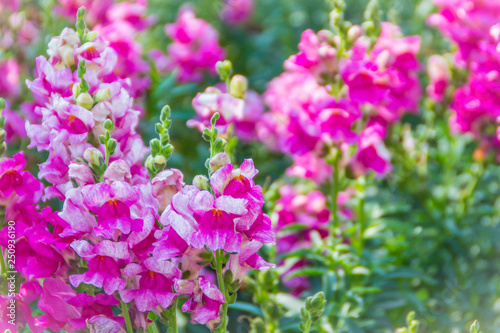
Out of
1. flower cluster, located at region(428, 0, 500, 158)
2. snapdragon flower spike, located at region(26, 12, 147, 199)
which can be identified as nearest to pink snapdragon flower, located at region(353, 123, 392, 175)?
flower cluster, located at region(428, 0, 500, 158)

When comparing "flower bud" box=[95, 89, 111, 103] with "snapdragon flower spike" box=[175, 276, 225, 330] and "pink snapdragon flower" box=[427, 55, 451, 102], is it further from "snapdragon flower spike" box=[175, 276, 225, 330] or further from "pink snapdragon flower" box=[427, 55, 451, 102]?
"pink snapdragon flower" box=[427, 55, 451, 102]

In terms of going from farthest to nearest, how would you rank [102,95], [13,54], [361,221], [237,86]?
[13,54] < [361,221] < [237,86] < [102,95]

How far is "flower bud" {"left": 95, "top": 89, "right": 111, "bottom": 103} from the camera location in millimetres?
1213

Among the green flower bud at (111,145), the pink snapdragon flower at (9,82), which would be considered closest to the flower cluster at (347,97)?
the green flower bud at (111,145)

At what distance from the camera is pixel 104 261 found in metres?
1.12

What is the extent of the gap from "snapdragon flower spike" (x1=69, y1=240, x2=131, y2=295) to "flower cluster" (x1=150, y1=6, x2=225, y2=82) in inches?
76.3

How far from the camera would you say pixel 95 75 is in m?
1.25

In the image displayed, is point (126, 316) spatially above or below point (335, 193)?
below

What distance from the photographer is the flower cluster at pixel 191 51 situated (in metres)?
3.01

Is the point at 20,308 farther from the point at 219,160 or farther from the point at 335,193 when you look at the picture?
the point at 335,193

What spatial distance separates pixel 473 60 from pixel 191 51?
4.45ft

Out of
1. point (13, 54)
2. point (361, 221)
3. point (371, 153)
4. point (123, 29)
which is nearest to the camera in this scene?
point (371, 153)

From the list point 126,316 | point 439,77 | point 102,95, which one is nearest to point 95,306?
point 126,316

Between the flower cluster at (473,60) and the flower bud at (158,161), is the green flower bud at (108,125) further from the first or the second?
the flower cluster at (473,60)
